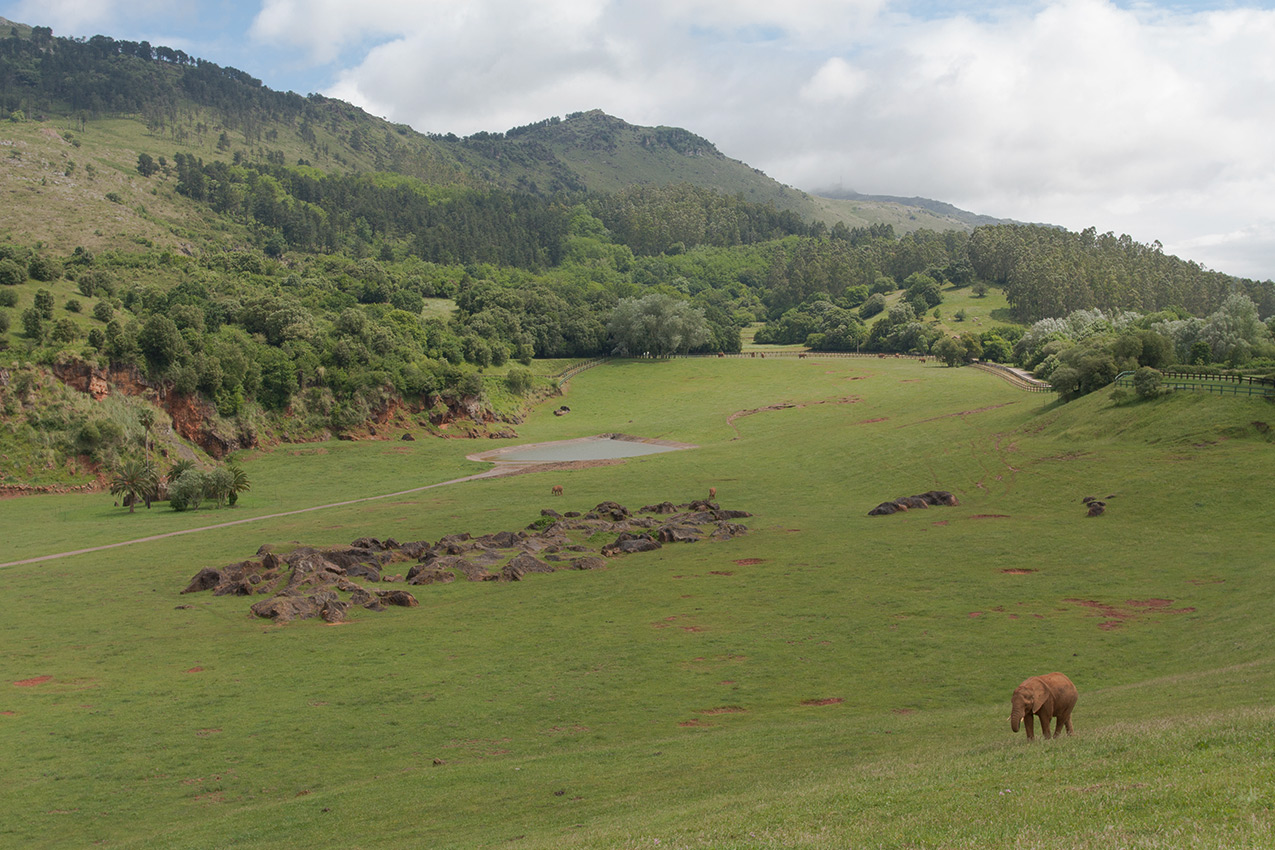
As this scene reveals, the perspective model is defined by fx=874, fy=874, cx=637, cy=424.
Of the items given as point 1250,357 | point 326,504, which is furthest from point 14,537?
point 1250,357

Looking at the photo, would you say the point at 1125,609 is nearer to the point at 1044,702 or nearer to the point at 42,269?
the point at 1044,702

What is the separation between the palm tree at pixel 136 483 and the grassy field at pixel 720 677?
2.17 meters

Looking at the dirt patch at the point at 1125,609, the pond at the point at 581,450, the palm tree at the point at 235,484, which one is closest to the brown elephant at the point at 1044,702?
the dirt patch at the point at 1125,609

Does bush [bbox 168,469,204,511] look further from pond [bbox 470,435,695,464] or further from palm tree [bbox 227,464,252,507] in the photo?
pond [bbox 470,435,695,464]

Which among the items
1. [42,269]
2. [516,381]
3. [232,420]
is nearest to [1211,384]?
[516,381]

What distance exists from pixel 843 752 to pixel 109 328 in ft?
282

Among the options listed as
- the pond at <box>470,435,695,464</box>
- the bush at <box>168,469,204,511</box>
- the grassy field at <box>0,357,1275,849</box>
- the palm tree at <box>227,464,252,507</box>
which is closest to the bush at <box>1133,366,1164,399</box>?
the grassy field at <box>0,357,1275,849</box>

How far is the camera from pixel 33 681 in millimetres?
30344

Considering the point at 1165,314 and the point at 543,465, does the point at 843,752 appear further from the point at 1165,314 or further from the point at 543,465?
the point at 1165,314

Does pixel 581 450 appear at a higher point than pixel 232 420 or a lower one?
lower

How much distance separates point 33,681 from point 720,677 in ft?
78.1

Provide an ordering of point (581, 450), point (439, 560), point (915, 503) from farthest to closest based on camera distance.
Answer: point (581, 450) < point (915, 503) < point (439, 560)

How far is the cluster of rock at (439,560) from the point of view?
41.7 meters

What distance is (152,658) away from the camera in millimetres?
33312
